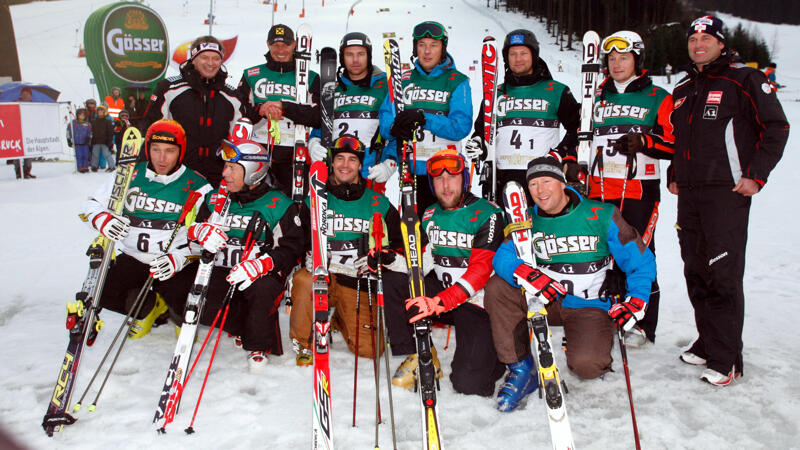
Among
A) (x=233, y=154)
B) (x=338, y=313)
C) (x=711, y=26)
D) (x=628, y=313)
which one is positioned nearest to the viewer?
(x=628, y=313)

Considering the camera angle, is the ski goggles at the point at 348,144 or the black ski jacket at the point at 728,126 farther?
the ski goggles at the point at 348,144

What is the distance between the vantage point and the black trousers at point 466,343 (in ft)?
10.9

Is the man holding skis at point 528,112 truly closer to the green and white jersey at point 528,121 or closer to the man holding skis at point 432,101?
the green and white jersey at point 528,121

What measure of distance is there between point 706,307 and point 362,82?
2.97 m

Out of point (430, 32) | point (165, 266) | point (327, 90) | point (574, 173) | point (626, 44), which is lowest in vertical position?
point (165, 266)

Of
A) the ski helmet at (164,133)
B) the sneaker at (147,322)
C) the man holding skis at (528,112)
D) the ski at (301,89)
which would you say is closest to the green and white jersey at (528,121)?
the man holding skis at (528,112)

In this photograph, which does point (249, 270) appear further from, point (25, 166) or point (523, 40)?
point (25, 166)

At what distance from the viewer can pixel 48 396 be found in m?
3.19

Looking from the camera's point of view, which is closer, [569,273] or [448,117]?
[569,273]

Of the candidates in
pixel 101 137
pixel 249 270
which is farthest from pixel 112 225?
pixel 101 137

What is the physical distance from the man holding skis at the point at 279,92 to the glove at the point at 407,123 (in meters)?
0.84

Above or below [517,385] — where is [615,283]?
above

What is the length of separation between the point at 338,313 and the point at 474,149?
1605 millimetres

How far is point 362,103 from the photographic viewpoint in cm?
448
